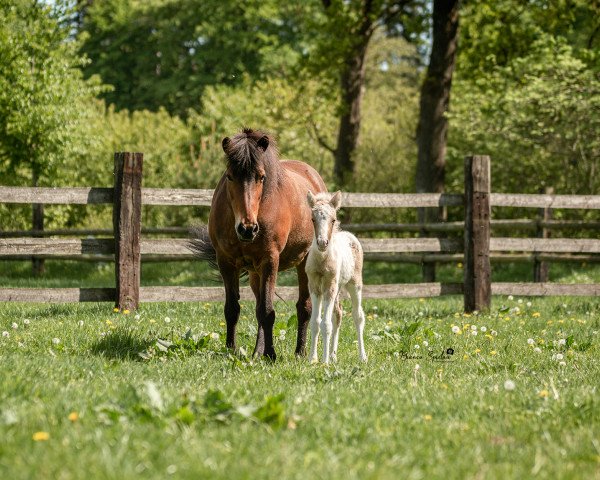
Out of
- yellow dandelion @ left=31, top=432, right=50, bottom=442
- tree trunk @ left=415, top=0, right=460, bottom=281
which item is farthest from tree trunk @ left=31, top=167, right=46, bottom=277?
yellow dandelion @ left=31, top=432, right=50, bottom=442

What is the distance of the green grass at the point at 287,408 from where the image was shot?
359cm

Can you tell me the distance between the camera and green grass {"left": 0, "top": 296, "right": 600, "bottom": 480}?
3592 mm

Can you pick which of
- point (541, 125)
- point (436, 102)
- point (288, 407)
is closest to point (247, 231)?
point (288, 407)

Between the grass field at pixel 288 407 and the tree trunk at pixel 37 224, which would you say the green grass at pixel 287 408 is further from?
the tree trunk at pixel 37 224

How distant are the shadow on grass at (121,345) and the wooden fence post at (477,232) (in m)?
5.75

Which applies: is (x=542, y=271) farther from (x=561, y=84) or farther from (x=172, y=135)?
(x=172, y=135)

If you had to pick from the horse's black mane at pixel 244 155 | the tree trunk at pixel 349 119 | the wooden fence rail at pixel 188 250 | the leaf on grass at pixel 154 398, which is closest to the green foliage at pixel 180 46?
the tree trunk at pixel 349 119

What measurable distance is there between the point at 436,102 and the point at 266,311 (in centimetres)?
1281

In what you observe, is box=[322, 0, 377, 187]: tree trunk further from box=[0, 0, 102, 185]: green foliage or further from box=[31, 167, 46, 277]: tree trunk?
box=[31, 167, 46, 277]: tree trunk

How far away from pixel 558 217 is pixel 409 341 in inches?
596

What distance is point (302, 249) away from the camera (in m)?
8.37

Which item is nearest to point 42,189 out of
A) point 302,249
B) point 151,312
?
point 151,312

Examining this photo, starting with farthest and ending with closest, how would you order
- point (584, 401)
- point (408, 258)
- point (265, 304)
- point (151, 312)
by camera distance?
point (408, 258), point (151, 312), point (265, 304), point (584, 401)

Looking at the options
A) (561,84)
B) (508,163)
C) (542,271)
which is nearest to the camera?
(542,271)
